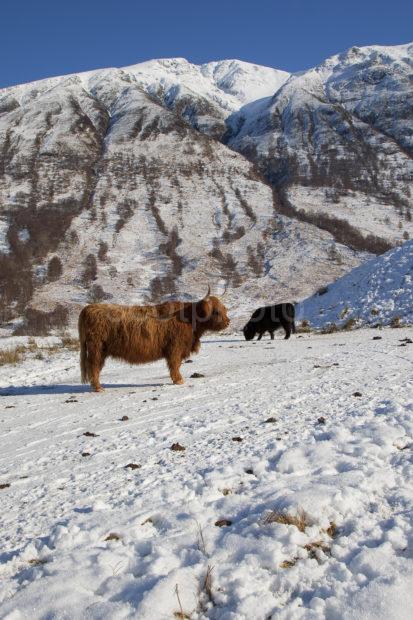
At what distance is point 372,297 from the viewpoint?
2102cm

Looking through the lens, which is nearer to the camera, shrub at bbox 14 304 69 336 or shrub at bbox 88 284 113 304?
shrub at bbox 14 304 69 336

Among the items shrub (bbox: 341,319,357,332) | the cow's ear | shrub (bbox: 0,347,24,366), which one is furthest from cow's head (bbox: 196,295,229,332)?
shrub (bbox: 341,319,357,332)

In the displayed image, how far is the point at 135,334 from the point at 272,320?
11.2 metres

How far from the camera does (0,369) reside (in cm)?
1296

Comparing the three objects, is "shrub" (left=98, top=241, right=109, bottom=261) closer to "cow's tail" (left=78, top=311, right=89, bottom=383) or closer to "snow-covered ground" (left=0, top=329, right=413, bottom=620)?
"cow's tail" (left=78, top=311, right=89, bottom=383)

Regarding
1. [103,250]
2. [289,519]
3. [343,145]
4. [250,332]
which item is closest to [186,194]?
[103,250]

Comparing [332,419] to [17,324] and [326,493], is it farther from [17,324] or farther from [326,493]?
[17,324]

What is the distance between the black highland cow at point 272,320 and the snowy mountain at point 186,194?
36.0 metres

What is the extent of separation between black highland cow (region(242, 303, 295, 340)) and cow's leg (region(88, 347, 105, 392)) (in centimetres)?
1065

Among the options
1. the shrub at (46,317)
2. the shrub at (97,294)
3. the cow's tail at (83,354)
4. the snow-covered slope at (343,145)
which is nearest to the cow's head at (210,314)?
the cow's tail at (83,354)

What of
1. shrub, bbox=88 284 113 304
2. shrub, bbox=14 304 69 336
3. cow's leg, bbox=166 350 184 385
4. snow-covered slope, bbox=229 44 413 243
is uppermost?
snow-covered slope, bbox=229 44 413 243

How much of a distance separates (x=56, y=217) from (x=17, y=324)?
147 ft

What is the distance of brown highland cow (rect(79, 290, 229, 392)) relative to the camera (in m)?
9.13

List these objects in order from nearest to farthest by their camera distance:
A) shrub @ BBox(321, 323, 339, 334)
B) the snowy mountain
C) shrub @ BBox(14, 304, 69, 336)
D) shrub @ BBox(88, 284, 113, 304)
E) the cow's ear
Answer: the cow's ear, shrub @ BBox(321, 323, 339, 334), shrub @ BBox(14, 304, 69, 336), shrub @ BBox(88, 284, 113, 304), the snowy mountain
